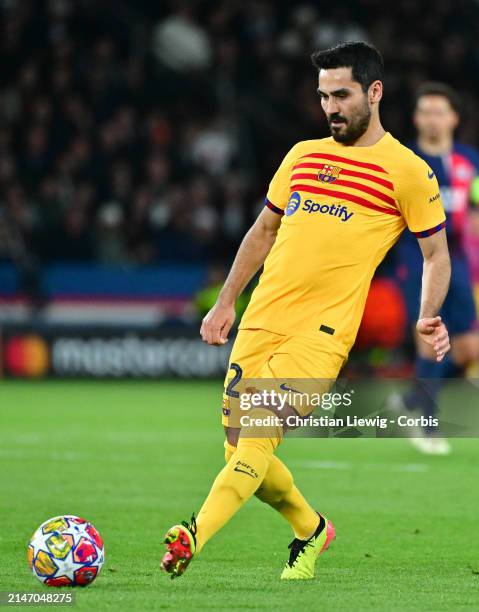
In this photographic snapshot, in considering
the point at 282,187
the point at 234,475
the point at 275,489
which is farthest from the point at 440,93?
the point at 234,475

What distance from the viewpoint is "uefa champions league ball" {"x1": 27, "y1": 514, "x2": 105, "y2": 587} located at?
17.6 feet

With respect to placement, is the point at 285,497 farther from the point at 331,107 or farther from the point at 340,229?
the point at 331,107

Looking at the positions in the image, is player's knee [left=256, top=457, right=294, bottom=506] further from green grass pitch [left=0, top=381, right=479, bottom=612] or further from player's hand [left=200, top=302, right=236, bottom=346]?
player's hand [left=200, top=302, right=236, bottom=346]

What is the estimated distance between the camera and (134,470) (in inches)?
384

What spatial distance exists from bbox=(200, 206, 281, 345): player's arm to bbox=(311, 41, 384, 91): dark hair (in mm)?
662

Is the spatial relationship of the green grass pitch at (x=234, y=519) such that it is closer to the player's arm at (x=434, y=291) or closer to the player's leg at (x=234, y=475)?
the player's leg at (x=234, y=475)

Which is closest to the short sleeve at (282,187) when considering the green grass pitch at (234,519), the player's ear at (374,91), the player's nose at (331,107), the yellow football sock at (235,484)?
the player's nose at (331,107)

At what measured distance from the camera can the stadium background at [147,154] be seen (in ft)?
60.3

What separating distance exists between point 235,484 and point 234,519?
2439 millimetres

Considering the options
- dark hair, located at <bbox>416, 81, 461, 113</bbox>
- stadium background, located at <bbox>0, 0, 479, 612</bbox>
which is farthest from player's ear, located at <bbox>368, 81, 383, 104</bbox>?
stadium background, located at <bbox>0, 0, 479, 612</bbox>

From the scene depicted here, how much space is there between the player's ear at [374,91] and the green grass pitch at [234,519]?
1893mm

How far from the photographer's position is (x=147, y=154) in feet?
64.7

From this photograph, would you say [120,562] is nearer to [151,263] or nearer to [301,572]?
[301,572]

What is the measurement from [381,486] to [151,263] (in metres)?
10.4
